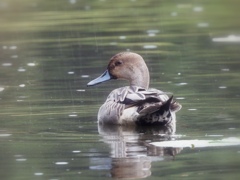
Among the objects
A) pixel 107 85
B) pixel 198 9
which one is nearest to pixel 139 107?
pixel 107 85

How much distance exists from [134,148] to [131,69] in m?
2.83

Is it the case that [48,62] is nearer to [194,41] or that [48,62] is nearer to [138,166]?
[194,41]

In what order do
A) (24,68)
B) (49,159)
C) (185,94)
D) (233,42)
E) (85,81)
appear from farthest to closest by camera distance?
(233,42) < (24,68) < (85,81) < (185,94) < (49,159)

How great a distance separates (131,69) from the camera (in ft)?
43.1

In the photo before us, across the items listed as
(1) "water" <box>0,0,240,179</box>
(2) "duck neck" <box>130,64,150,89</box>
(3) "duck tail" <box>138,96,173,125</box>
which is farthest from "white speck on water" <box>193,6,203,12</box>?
(3) "duck tail" <box>138,96,173,125</box>

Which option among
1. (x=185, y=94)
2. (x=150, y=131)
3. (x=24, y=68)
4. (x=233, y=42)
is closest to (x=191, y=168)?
(x=150, y=131)

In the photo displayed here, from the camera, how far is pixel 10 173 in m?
9.34

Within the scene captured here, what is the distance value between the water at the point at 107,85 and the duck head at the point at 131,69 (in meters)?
0.53

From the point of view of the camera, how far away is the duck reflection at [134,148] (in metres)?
9.33

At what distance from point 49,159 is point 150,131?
1890 mm

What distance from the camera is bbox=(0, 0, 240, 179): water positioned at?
31.7 ft

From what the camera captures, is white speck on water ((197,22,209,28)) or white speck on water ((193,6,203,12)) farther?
white speck on water ((193,6,203,12))

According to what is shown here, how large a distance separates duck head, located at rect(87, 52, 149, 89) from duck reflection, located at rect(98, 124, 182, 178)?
112cm

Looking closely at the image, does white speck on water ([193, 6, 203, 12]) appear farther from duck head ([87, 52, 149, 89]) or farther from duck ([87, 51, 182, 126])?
duck ([87, 51, 182, 126])
